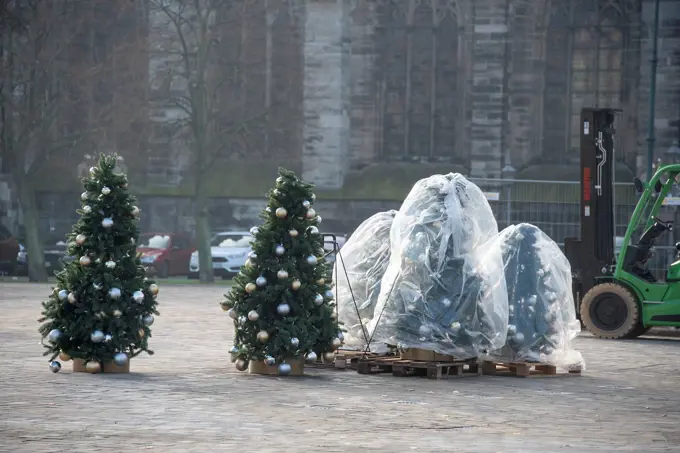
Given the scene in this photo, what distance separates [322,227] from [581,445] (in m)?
34.3

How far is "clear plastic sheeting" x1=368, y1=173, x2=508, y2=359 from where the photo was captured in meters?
16.0

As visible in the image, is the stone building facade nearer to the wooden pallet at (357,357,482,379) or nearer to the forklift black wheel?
the forklift black wheel

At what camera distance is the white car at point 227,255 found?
4341 cm

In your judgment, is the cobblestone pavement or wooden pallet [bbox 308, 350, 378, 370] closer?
the cobblestone pavement

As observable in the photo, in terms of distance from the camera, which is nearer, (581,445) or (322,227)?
(581,445)

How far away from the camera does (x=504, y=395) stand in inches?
571

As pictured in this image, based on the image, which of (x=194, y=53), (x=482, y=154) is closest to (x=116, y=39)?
(x=194, y=53)

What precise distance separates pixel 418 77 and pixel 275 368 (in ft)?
104

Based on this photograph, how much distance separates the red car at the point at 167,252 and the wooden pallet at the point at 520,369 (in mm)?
26529

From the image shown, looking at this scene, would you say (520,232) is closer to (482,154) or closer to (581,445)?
(581,445)

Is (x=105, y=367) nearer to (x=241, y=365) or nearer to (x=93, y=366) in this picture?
(x=93, y=366)

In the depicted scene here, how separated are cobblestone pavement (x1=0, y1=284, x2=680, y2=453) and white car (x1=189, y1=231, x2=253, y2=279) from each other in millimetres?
24704

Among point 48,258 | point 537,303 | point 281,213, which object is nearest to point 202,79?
point 48,258

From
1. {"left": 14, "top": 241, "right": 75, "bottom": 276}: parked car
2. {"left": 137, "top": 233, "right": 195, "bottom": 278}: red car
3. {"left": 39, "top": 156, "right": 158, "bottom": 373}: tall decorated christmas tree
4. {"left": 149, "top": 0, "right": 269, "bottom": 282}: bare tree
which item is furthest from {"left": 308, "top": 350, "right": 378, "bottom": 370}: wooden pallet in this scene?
{"left": 14, "top": 241, "right": 75, "bottom": 276}: parked car
